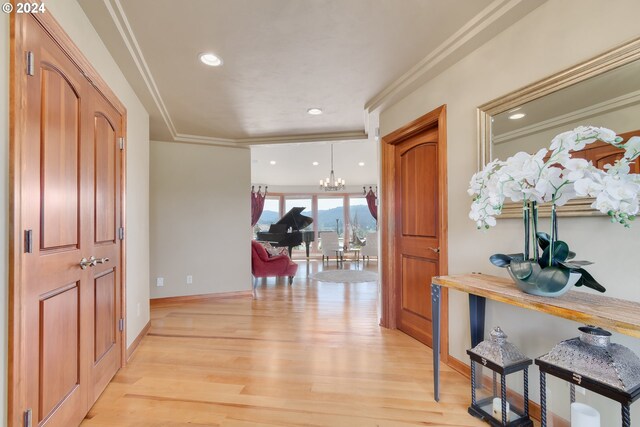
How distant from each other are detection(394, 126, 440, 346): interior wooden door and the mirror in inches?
29.8

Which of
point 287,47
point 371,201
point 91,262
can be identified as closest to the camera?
point 91,262

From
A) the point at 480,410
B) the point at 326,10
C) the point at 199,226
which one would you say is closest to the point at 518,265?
the point at 480,410

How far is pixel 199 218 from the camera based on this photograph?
15.1 ft

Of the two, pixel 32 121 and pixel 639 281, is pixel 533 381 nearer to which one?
pixel 639 281

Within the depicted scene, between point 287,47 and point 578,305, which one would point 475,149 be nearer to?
point 578,305

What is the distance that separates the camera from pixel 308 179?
9562 millimetres

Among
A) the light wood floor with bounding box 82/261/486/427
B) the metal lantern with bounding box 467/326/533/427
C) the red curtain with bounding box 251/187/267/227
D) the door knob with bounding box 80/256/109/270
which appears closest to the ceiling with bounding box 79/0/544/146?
the door knob with bounding box 80/256/109/270

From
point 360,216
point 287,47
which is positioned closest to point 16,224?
point 287,47

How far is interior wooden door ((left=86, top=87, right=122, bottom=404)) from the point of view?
1923 mm

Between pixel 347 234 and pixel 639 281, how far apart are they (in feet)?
29.5

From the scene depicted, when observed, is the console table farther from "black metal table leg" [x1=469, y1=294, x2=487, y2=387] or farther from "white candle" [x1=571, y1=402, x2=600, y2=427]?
"white candle" [x1=571, y1=402, x2=600, y2=427]

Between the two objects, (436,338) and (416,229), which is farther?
(416,229)

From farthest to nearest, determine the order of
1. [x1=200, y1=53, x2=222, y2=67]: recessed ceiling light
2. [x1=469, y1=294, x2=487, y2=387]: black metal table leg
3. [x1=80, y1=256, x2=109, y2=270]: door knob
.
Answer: [x1=200, y1=53, x2=222, y2=67]: recessed ceiling light
[x1=469, y1=294, x2=487, y2=387]: black metal table leg
[x1=80, y1=256, x2=109, y2=270]: door knob

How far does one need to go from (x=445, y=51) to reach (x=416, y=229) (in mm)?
1559
